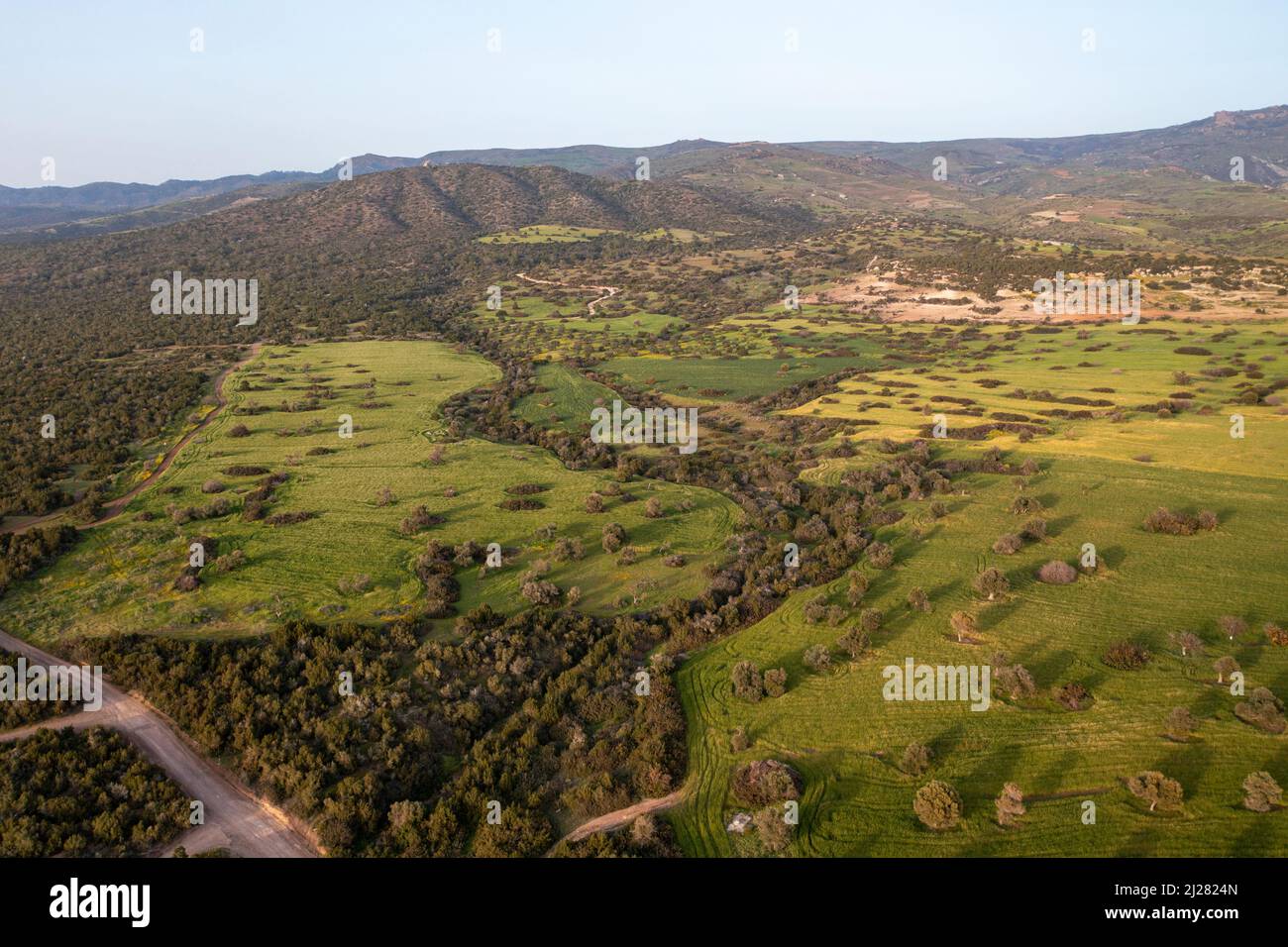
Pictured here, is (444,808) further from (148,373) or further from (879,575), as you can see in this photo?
(148,373)

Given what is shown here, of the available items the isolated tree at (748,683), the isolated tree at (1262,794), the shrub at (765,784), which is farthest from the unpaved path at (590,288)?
the isolated tree at (1262,794)

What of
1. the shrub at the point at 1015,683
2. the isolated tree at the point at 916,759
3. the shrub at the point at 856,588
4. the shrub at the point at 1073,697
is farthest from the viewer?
the shrub at the point at 856,588

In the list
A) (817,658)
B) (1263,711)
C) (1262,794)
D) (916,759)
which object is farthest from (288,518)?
(1263,711)

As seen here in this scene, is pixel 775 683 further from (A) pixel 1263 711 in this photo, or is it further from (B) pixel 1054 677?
(A) pixel 1263 711

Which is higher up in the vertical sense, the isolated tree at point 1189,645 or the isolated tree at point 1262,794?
the isolated tree at point 1189,645

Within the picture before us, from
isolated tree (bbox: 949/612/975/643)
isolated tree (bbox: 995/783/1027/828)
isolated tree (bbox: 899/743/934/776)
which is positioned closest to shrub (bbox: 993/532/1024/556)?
isolated tree (bbox: 949/612/975/643)

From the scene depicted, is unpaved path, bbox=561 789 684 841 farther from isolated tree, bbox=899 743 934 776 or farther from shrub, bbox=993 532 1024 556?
shrub, bbox=993 532 1024 556

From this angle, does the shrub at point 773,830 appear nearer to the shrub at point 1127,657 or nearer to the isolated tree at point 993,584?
the shrub at point 1127,657
